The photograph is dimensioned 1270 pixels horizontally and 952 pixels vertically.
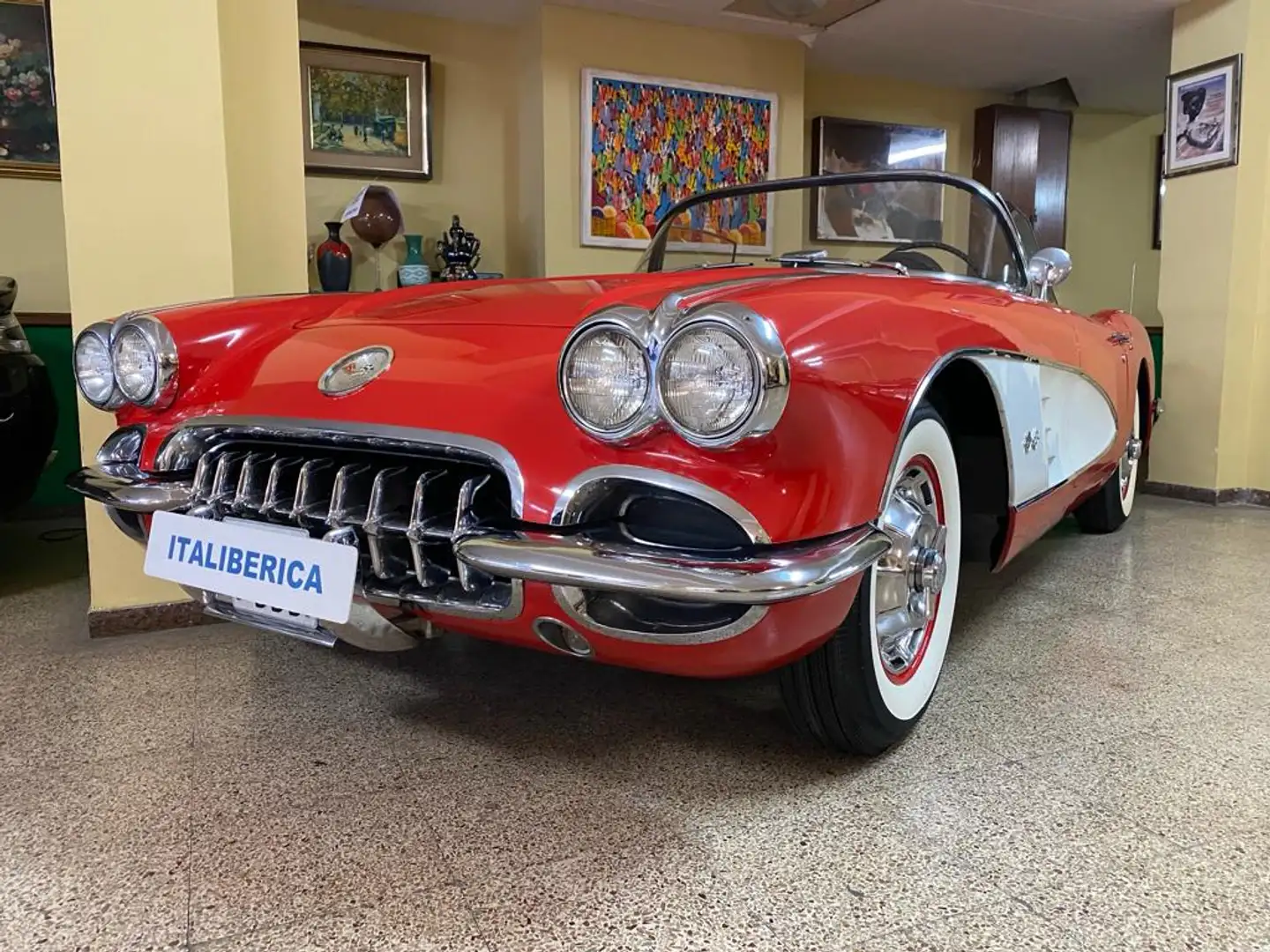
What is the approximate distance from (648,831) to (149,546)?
90cm

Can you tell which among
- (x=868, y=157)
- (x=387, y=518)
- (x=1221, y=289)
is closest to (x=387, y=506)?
(x=387, y=518)

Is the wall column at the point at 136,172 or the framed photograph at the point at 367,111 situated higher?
the framed photograph at the point at 367,111

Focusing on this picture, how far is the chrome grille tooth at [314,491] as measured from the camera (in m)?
1.35

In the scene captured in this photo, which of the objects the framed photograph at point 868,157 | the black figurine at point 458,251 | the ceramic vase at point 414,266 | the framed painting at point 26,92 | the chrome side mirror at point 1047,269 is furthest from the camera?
the framed photograph at point 868,157

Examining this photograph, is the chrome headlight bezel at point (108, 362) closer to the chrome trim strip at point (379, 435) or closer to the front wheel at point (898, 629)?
the chrome trim strip at point (379, 435)

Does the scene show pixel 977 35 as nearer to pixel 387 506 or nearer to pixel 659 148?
pixel 659 148

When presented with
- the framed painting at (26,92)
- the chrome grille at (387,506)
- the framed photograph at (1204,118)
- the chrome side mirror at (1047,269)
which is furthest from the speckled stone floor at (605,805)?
the framed photograph at (1204,118)

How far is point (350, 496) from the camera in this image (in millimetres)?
1335

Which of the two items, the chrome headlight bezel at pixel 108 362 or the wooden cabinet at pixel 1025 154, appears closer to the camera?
the chrome headlight bezel at pixel 108 362

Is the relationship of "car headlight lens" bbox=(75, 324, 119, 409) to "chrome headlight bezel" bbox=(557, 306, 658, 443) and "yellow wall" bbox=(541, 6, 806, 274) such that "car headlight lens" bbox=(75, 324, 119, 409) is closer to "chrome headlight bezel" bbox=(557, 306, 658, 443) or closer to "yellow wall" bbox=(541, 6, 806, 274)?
"chrome headlight bezel" bbox=(557, 306, 658, 443)

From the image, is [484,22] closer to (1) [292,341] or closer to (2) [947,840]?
(1) [292,341]

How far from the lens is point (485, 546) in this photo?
1.14 m

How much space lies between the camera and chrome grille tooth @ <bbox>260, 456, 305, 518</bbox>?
1384mm

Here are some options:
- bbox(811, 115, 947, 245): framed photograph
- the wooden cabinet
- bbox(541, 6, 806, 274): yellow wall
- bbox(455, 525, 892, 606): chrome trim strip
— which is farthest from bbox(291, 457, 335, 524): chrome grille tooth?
the wooden cabinet
